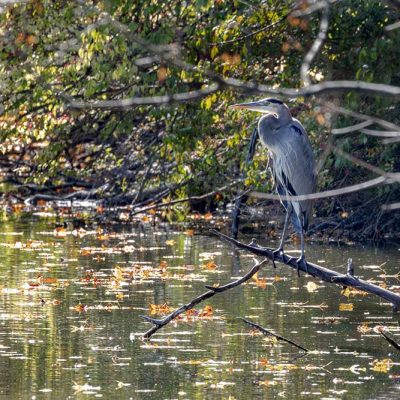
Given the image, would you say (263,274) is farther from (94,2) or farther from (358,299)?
(94,2)

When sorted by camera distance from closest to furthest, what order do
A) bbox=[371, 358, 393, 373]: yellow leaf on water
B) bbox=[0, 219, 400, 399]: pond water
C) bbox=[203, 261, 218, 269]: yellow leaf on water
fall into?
bbox=[0, 219, 400, 399]: pond water
bbox=[371, 358, 393, 373]: yellow leaf on water
bbox=[203, 261, 218, 269]: yellow leaf on water

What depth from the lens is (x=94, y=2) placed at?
12742 millimetres

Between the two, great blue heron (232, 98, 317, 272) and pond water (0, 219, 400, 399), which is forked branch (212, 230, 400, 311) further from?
great blue heron (232, 98, 317, 272)

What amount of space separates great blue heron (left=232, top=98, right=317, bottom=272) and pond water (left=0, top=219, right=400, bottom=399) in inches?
31.9

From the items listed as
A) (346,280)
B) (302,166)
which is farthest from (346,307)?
(346,280)

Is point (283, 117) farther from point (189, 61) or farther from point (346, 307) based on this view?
point (189, 61)

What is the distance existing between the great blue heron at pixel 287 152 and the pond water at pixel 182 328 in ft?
2.66

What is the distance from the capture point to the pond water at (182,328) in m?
6.90

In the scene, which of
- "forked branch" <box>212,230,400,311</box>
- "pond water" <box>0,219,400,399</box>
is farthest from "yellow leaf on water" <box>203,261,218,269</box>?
"forked branch" <box>212,230,400,311</box>

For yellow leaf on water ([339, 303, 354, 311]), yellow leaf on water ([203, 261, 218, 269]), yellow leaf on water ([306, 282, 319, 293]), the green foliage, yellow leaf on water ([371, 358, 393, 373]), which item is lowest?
yellow leaf on water ([371, 358, 393, 373])

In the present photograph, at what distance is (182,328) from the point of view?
8891mm

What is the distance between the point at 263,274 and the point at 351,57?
2.29 metres

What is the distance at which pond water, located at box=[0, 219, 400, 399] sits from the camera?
6.90 m

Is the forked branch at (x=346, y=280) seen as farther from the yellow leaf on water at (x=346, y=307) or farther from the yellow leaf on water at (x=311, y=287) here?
the yellow leaf on water at (x=311, y=287)
